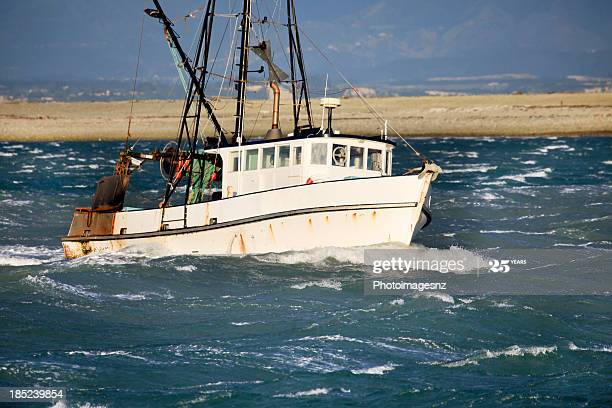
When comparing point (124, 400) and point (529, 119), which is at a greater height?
point (529, 119)

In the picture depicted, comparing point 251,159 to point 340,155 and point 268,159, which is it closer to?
point 268,159

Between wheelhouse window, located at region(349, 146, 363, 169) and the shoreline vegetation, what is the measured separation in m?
44.9

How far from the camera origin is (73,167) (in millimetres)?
59031

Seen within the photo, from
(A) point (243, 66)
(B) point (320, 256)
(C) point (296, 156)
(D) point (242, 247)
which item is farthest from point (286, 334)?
(A) point (243, 66)

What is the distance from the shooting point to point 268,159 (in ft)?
93.4

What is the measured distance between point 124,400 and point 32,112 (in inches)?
3602

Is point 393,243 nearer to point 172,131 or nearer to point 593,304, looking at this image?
point 593,304

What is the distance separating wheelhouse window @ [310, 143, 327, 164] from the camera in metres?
27.4

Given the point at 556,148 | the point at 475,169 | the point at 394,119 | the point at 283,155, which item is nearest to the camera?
the point at 283,155

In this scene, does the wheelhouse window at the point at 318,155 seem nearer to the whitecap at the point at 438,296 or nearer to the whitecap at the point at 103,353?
the whitecap at the point at 438,296

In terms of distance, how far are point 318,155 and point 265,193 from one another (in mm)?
1617

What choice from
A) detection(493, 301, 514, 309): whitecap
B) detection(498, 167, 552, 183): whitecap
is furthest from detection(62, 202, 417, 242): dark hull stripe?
detection(498, 167, 552, 183): whitecap

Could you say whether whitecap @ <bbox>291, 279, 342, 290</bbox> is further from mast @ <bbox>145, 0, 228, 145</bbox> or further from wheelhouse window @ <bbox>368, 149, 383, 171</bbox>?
mast @ <bbox>145, 0, 228, 145</bbox>

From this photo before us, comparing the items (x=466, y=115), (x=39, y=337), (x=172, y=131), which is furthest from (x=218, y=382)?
(x=466, y=115)
